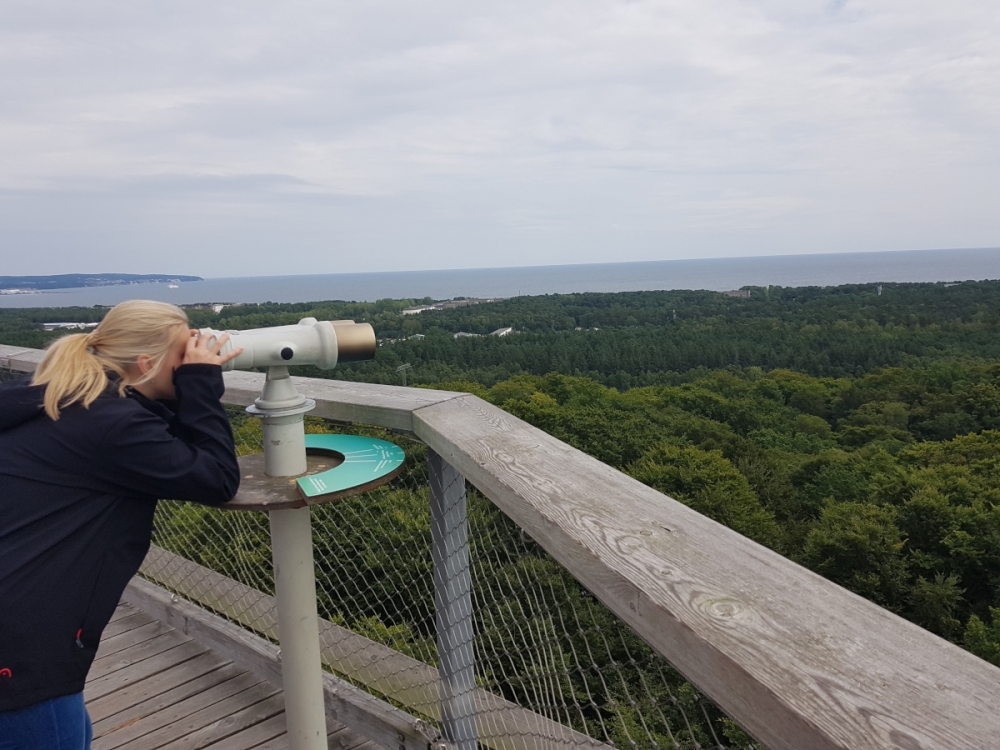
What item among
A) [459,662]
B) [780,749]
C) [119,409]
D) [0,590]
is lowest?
[459,662]

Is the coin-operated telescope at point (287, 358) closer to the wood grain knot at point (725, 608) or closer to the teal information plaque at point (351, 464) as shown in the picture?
the teal information plaque at point (351, 464)

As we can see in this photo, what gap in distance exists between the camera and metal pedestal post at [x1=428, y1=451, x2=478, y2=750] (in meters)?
1.75

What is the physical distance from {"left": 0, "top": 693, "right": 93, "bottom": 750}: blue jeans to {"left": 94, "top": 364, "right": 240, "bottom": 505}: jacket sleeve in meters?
0.43

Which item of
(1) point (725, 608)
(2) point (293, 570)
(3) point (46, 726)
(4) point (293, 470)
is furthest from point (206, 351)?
(1) point (725, 608)

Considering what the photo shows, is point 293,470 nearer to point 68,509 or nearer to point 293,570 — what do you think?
point 293,570

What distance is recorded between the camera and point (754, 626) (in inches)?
29.4

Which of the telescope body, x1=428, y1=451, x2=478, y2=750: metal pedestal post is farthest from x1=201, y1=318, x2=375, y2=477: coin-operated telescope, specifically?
x1=428, y1=451, x2=478, y2=750: metal pedestal post

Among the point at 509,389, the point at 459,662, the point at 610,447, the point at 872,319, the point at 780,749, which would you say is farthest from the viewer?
the point at 872,319

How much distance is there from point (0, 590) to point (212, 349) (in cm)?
57

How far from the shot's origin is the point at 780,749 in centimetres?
63

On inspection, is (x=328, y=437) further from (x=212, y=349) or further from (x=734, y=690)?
(x=734, y=690)

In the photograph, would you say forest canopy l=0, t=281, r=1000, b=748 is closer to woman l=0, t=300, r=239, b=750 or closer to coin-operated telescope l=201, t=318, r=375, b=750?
coin-operated telescope l=201, t=318, r=375, b=750

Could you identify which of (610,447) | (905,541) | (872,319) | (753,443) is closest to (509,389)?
(610,447)

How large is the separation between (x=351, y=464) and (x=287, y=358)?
0.94 ft
